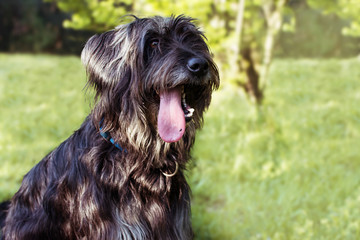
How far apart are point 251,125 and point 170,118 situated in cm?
344

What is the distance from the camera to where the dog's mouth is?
6.80 feet

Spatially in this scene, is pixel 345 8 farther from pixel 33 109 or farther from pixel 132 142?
pixel 33 109

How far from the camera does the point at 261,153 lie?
4.72 m

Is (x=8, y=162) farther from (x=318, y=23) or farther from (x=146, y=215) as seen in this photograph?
(x=318, y=23)

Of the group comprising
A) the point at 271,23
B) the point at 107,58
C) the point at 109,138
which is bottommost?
the point at 109,138

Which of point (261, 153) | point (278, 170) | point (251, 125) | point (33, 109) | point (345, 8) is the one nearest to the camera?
point (278, 170)

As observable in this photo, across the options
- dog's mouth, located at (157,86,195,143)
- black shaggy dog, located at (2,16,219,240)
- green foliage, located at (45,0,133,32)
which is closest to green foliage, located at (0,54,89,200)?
black shaggy dog, located at (2,16,219,240)

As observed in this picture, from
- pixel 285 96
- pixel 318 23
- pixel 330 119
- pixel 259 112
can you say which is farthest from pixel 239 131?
pixel 318 23

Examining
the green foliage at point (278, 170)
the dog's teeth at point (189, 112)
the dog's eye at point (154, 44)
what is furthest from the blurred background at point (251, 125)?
the dog's teeth at point (189, 112)

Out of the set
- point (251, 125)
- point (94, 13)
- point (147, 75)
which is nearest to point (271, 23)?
point (251, 125)

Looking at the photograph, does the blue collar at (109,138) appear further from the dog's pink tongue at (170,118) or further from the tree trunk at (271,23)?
the tree trunk at (271,23)

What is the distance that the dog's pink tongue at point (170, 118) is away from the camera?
207cm

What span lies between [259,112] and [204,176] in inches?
71.9

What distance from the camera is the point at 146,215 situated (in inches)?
88.9
